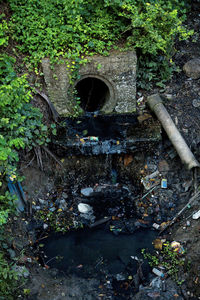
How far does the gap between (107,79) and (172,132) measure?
197cm

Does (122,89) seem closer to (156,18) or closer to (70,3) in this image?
(156,18)

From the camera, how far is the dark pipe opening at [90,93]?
7.64 m

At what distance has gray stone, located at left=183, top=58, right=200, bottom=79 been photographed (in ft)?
23.0

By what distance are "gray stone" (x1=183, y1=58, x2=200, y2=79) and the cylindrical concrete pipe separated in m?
1.15

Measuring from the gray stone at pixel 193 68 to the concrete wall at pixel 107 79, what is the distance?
1342 mm

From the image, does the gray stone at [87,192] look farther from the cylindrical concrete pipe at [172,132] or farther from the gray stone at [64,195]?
the cylindrical concrete pipe at [172,132]

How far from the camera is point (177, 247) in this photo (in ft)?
16.8

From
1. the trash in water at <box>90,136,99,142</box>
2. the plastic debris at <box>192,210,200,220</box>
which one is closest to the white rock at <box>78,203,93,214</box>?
the trash in water at <box>90,136,99,142</box>

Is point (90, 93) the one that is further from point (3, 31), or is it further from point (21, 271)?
point (21, 271)

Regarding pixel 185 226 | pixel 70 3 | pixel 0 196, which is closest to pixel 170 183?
pixel 185 226

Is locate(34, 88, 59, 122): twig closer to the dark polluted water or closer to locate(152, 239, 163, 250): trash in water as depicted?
the dark polluted water

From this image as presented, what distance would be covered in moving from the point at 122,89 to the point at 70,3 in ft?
7.10

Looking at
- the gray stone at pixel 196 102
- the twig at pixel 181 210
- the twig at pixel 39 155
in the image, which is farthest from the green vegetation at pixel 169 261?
the gray stone at pixel 196 102

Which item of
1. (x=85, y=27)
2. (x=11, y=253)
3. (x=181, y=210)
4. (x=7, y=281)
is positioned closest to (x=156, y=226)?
(x=181, y=210)
